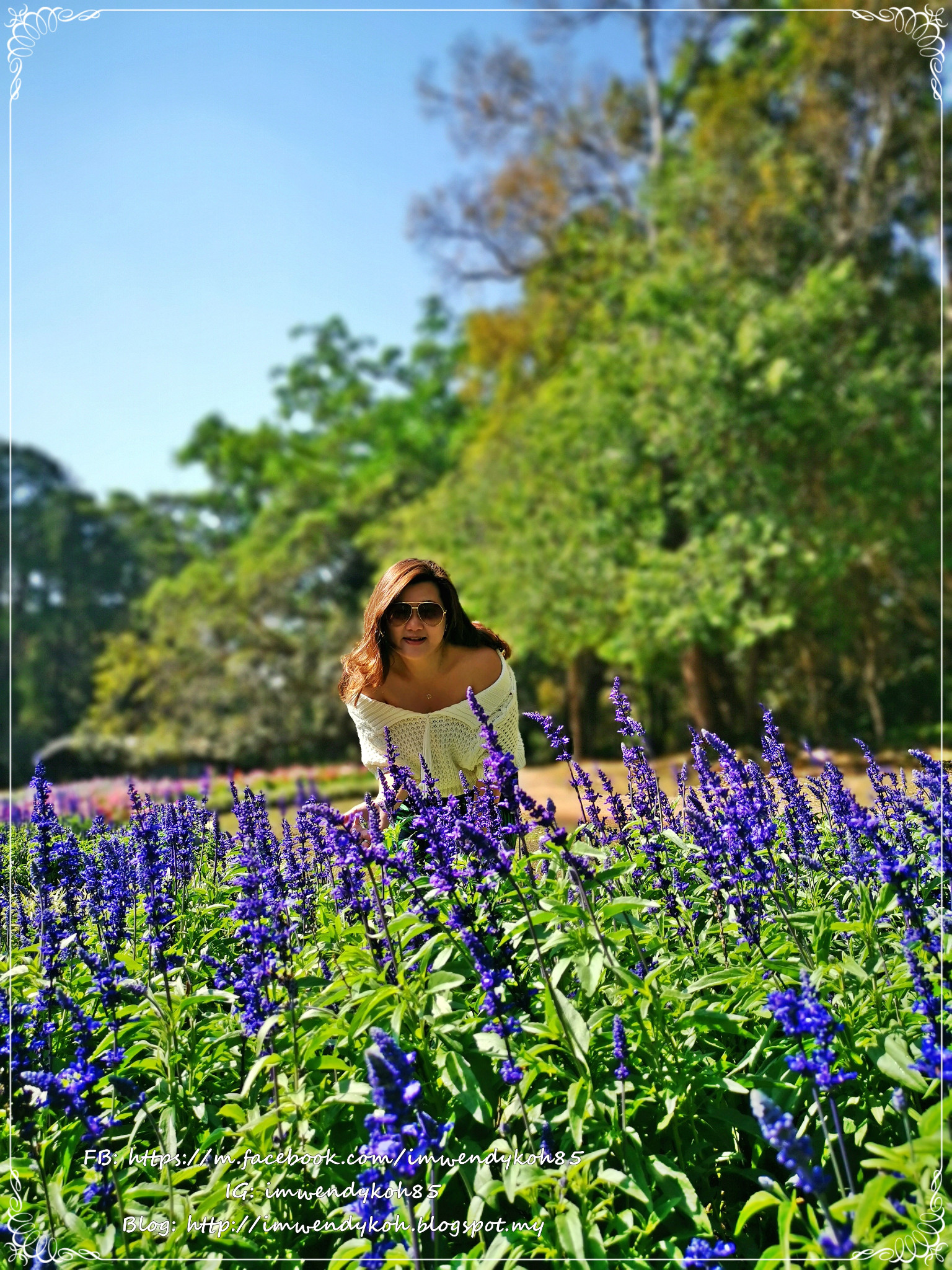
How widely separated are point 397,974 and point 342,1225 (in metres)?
0.49

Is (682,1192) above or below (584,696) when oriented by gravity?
below

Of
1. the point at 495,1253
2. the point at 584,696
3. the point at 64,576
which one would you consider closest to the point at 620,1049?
the point at 495,1253

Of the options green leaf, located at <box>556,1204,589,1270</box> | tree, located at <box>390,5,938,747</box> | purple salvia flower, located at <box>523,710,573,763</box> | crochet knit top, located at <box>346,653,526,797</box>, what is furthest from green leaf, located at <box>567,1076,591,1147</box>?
tree, located at <box>390,5,938,747</box>

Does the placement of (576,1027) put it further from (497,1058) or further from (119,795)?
(119,795)

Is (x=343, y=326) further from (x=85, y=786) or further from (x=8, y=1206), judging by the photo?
(x=8, y=1206)

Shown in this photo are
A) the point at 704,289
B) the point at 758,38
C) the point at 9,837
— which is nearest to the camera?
the point at 9,837

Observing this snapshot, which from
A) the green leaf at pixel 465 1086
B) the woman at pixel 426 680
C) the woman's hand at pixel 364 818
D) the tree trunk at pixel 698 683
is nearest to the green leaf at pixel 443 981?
the green leaf at pixel 465 1086

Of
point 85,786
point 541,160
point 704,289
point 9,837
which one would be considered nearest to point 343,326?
point 541,160

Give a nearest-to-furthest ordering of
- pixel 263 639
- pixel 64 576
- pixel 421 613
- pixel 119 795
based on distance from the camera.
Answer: pixel 421 613
pixel 119 795
pixel 263 639
pixel 64 576

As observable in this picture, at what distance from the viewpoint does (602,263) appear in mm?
17859

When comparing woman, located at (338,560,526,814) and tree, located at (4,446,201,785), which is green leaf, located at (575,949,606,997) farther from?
tree, located at (4,446,201,785)

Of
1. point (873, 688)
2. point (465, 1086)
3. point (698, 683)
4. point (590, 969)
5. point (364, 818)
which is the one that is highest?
point (698, 683)

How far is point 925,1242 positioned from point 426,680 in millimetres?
2651

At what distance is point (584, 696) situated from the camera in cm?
2108
